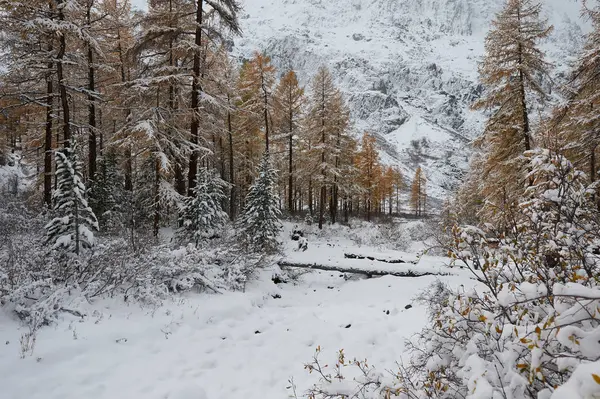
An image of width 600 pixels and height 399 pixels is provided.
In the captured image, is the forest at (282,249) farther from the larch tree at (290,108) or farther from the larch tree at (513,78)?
A: the larch tree at (290,108)

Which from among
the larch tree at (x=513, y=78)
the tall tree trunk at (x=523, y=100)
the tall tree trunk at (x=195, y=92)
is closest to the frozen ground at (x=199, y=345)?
the tall tree trunk at (x=195, y=92)

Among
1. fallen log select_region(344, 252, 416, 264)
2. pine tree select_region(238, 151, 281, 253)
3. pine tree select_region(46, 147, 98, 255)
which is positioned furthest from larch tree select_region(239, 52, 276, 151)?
pine tree select_region(46, 147, 98, 255)

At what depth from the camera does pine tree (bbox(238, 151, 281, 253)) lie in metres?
12.8

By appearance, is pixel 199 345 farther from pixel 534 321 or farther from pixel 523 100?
pixel 523 100

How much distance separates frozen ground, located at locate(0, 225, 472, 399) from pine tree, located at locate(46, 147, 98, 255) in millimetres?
1763

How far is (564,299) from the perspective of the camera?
2039 mm

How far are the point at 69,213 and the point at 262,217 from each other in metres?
6.96

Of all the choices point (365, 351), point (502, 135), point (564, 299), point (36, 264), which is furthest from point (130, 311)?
point (502, 135)

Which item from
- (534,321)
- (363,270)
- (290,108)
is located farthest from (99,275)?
(290,108)

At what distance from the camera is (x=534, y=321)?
7.58 feet

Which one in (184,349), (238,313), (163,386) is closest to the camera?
(163,386)

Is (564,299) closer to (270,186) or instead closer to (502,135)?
(270,186)

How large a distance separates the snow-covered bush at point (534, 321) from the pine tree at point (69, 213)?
6.72 meters

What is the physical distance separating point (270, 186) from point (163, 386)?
9769mm
